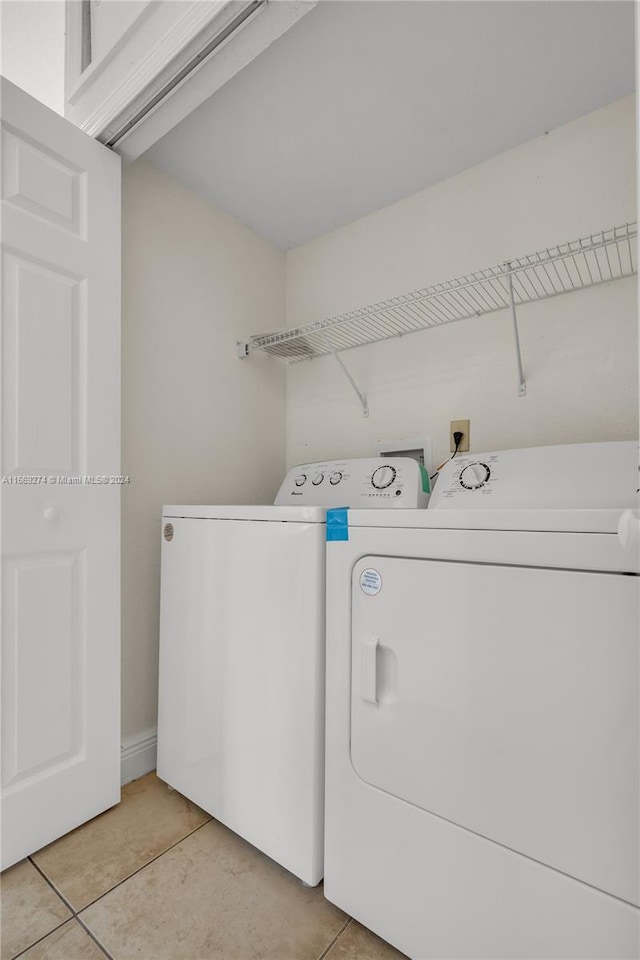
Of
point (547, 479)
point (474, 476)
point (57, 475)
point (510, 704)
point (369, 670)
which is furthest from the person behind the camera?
point (57, 475)

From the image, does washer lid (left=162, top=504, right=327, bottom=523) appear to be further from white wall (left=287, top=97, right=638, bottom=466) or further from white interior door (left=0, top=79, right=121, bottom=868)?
white wall (left=287, top=97, right=638, bottom=466)

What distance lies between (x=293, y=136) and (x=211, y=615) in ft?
Answer: 5.20

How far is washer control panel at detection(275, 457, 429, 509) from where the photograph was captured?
1.46 metres

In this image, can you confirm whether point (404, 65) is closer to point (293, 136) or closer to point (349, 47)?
point (349, 47)

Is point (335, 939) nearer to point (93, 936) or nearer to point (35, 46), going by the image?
point (93, 936)

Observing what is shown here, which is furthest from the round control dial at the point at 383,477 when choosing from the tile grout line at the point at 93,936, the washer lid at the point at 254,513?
the tile grout line at the point at 93,936

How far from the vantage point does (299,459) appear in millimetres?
2158

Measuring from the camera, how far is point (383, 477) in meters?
1.52

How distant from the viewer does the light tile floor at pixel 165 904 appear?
96 centimetres

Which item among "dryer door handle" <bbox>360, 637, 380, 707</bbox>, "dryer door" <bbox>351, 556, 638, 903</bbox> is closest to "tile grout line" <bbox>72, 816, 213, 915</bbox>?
"dryer door" <bbox>351, 556, 638, 903</bbox>

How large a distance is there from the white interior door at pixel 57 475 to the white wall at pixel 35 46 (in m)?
0.36

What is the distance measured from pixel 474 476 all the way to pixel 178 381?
3.75ft

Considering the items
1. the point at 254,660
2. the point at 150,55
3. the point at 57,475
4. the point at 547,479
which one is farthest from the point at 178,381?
the point at 547,479

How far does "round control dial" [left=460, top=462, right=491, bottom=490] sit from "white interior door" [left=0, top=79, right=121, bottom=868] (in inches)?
41.1
